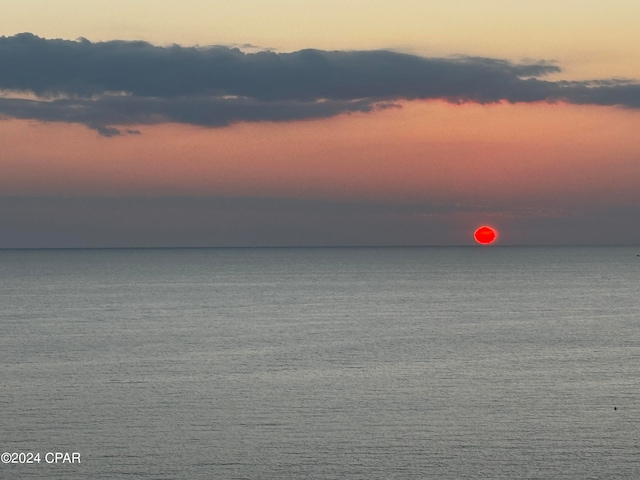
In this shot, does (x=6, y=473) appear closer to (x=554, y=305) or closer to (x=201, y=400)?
(x=201, y=400)

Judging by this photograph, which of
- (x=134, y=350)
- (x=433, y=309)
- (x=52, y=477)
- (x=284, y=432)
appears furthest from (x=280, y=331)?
(x=52, y=477)

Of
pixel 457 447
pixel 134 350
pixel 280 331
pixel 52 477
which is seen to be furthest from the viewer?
pixel 280 331


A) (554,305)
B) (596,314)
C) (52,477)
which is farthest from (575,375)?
(554,305)

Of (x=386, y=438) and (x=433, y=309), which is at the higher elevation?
(x=386, y=438)

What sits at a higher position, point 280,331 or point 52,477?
point 52,477

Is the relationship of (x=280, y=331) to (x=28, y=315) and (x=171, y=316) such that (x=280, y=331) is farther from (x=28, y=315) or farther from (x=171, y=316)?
(x=28, y=315)

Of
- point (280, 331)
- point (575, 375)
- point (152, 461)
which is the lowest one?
point (280, 331)

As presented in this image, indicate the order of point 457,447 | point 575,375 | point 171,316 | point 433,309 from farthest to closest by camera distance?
1. point 433,309
2. point 171,316
3. point 575,375
4. point 457,447

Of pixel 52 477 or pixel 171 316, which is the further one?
pixel 171 316

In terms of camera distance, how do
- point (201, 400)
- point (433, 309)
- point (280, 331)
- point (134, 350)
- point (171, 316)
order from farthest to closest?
1. point (433, 309)
2. point (171, 316)
3. point (280, 331)
4. point (134, 350)
5. point (201, 400)
